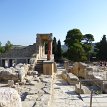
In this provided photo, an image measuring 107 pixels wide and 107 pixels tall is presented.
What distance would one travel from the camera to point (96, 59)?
54594mm

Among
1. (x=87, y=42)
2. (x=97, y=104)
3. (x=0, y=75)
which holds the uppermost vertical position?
(x=87, y=42)

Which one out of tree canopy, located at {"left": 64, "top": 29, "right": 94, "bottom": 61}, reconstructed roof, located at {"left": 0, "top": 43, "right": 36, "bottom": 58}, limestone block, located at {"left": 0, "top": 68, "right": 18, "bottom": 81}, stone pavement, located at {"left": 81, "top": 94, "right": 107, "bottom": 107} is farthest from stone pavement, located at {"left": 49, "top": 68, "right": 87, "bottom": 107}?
tree canopy, located at {"left": 64, "top": 29, "right": 94, "bottom": 61}

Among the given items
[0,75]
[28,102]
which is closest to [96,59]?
[0,75]

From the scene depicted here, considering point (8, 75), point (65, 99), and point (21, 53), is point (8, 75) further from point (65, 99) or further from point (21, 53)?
point (21, 53)

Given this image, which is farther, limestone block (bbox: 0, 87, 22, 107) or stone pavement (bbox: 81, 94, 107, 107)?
stone pavement (bbox: 81, 94, 107, 107)

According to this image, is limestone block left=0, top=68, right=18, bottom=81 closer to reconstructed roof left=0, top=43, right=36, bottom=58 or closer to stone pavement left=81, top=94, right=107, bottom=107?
stone pavement left=81, top=94, right=107, bottom=107

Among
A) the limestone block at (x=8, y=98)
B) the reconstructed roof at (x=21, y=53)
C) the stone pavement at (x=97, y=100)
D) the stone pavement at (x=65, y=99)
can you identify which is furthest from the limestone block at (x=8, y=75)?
the reconstructed roof at (x=21, y=53)

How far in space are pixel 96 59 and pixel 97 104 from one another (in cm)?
4609

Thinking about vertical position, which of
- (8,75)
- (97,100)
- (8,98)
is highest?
(8,98)

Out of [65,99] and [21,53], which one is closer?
[65,99]

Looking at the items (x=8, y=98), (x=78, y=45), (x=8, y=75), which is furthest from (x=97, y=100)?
(x=78, y=45)

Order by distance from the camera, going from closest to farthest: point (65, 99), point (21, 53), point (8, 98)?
point (8, 98)
point (65, 99)
point (21, 53)

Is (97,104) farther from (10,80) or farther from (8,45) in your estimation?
(8,45)

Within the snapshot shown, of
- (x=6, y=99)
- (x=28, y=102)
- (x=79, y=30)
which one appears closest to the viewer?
(x=6, y=99)
